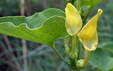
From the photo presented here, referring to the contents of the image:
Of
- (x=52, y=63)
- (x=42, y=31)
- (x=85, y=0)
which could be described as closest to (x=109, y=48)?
(x=85, y=0)

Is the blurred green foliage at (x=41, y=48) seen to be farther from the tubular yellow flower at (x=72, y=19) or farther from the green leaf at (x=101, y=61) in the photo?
the tubular yellow flower at (x=72, y=19)

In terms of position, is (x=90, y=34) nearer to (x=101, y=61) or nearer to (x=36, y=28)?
(x=36, y=28)

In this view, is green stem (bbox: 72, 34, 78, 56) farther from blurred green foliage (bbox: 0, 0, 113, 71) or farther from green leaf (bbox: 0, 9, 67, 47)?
blurred green foliage (bbox: 0, 0, 113, 71)

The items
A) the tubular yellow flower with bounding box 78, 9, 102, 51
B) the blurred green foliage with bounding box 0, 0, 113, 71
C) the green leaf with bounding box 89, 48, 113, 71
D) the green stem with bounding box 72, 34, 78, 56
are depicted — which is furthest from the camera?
the blurred green foliage with bounding box 0, 0, 113, 71

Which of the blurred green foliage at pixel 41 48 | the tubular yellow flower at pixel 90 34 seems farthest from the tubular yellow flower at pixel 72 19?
the blurred green foliage at pixel 41 48

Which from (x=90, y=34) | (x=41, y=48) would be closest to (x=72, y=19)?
(x=90, y=34)

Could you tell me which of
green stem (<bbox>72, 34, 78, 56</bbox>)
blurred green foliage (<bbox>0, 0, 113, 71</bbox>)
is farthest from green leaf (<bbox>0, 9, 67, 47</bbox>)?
blurred green foliage (<bbox>0, 0, 113, 71</bbox>)

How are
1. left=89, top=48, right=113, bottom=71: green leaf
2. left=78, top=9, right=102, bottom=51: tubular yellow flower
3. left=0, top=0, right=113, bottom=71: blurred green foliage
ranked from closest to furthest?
left=78, top=9, right=102, bottom=51: tubular yellow flower → left=89, top=48, right=113, bottom=71: green leaf → left=0, top=0, right=113, bottom=71: blurred green foliage

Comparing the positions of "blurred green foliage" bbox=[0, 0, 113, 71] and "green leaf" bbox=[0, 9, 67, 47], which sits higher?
"green leaf" bbox=[0, 9, 67, 47]

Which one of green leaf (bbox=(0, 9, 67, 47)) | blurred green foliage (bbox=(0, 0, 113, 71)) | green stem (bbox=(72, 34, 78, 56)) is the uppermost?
green leaf (bbox=(0, 9, 67, 47))
